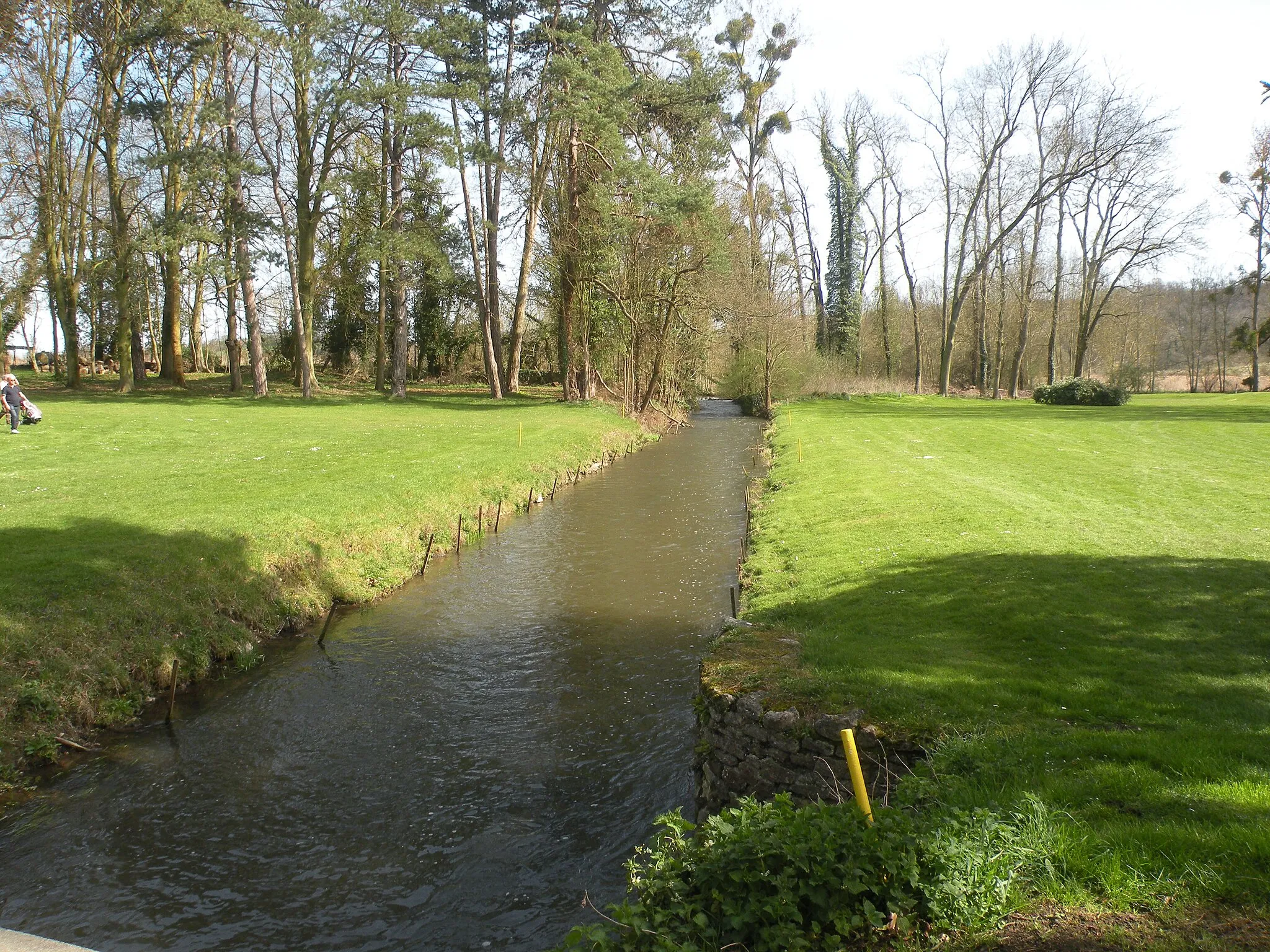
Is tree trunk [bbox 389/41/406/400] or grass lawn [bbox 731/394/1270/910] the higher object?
tree trunk [bbox 389/41/406/400]

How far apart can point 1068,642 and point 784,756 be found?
120 inches

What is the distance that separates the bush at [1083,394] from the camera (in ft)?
118

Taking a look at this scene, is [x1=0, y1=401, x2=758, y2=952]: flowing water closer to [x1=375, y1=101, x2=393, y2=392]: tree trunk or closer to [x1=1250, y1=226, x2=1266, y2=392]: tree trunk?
[x1=375, y1=101, x2=393, y2=392]: tree trunk

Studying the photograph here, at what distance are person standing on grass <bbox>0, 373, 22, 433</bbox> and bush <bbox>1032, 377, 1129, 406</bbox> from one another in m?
38.8

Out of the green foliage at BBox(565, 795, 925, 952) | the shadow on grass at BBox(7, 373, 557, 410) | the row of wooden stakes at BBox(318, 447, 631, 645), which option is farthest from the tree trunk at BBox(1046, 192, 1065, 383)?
the green foliage at BBox(565, 795, 925, 952)

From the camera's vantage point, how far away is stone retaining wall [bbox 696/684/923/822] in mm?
5457

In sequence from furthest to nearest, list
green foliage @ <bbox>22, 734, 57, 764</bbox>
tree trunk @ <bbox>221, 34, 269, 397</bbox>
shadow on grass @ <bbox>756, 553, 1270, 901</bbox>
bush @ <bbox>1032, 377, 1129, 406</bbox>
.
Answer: bush @ <bbox>1032, 377, 1129, 406</bbox>
tree trunk @ <bbox>221, 34, 269, 397</bbox>
green foliage @ <bbox>22, 734, 57, 764</bbox>
shadow on grass @ <bbox>756, 553, 1270, 901</bbox>

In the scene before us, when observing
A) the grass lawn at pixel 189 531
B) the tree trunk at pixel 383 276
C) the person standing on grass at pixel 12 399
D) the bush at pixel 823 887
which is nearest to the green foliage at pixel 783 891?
the bush at pixel 823 887

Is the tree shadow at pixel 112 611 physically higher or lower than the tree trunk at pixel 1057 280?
lower

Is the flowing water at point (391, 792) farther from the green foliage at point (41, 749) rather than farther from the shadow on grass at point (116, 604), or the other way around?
the shadow on grass at point (116, 604)

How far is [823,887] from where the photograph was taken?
368cm

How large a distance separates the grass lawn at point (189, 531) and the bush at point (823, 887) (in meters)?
6.13

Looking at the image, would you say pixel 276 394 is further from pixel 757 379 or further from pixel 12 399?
pixel 757 379

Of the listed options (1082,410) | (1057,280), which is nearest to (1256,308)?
(1057,280)
